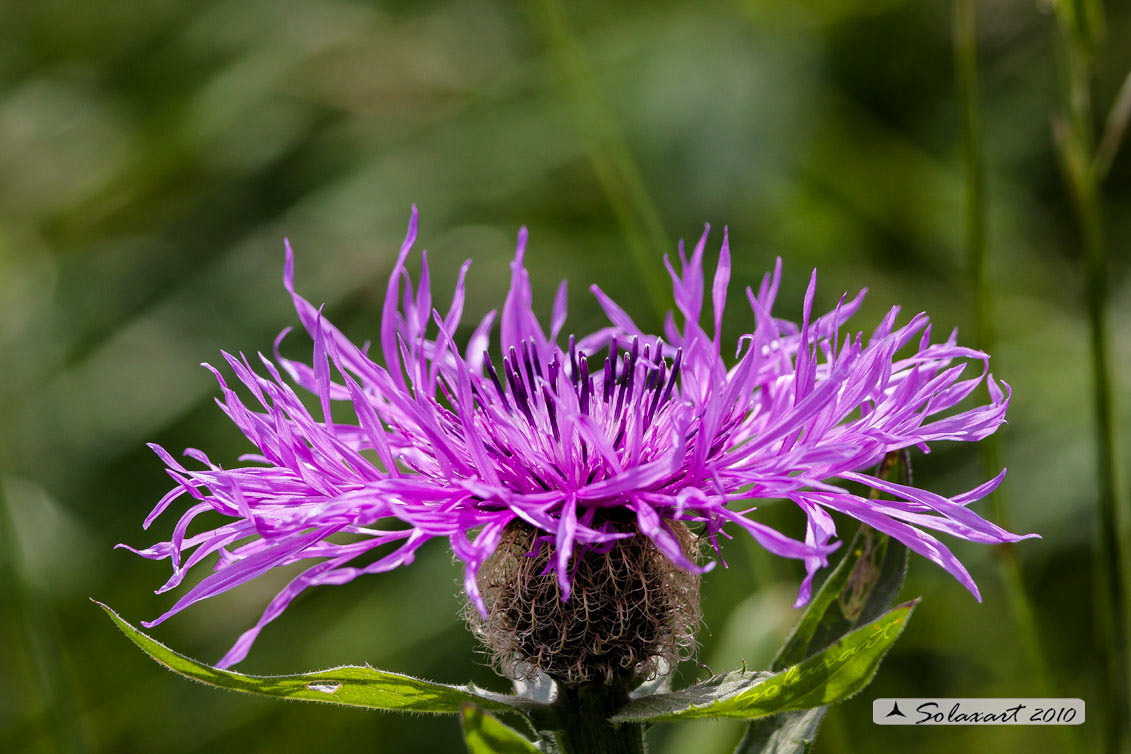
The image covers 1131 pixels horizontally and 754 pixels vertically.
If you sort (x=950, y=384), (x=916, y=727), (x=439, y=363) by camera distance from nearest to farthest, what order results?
(x=950, y=384) < (x=439, y=363) < (x=916, y=727)

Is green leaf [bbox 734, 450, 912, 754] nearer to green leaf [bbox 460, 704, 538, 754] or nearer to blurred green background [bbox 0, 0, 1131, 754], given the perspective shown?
green leaf [bbox 460, 704, 538, 754]

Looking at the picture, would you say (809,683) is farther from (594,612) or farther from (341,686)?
(341,686)

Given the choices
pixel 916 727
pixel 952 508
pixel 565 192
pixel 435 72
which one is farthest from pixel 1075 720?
pixel 435 72

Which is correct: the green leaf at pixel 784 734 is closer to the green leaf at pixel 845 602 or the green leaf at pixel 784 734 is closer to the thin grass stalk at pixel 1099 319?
the green leaf at pixel 845 602

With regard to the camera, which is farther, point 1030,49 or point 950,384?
point 1030,49

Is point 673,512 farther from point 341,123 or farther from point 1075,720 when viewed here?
point 341,123

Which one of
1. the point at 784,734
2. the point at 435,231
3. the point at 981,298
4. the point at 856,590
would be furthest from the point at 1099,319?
the point at 435,231

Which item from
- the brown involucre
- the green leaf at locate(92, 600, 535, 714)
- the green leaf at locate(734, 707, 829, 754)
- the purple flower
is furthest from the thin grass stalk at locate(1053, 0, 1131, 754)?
the green leaf at locate(92, 600, 535, 714)
